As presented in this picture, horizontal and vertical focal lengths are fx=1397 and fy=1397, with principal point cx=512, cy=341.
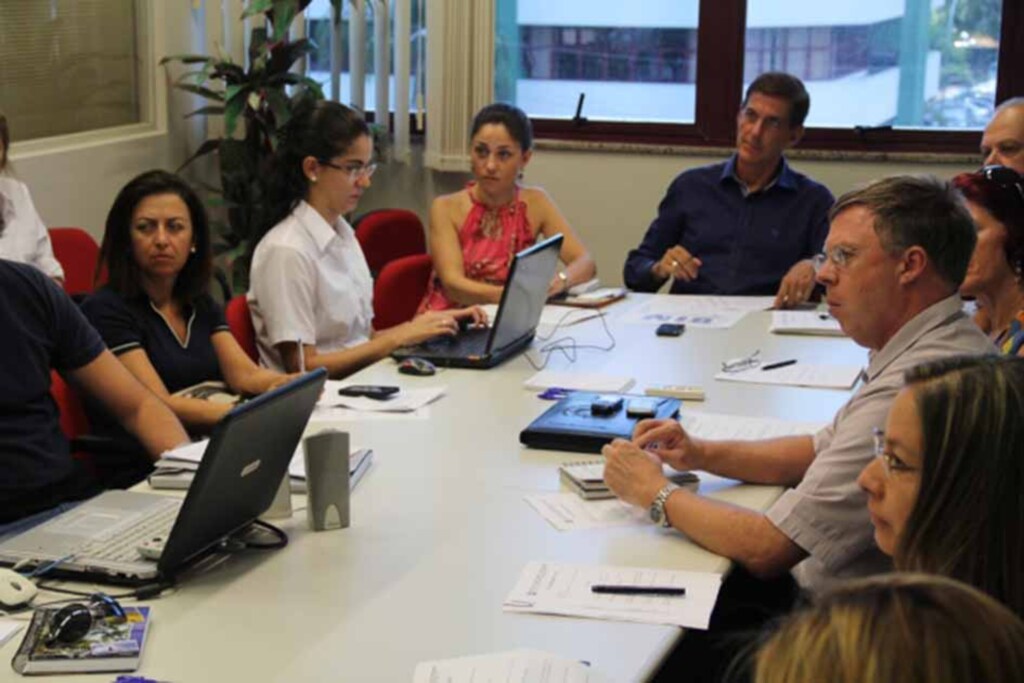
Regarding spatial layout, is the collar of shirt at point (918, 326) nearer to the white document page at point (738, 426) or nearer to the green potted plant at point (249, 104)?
the white document page at point (738, 426)

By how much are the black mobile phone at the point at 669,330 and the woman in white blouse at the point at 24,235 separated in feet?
6.21

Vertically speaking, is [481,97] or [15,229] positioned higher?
[481,97]

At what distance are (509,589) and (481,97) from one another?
4.05 meters

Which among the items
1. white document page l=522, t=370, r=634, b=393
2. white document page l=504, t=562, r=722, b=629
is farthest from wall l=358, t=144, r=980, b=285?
white document page l=504, t=562, r=722, b=629

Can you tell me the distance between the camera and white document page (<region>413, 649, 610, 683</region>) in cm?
177

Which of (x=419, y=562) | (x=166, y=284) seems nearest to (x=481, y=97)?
(x=166, y=284)

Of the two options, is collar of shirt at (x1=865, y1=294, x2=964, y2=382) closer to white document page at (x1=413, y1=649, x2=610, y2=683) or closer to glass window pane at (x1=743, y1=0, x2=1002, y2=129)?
white document page at (x1=413, y1=649, x2=610, y2=683)

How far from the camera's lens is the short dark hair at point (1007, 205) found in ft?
10.6

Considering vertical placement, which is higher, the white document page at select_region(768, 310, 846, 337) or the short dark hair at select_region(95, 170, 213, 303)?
the short dark hair at select_region(95, 170, 213, 303)

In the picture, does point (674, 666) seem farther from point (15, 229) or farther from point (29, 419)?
point (15, 229)

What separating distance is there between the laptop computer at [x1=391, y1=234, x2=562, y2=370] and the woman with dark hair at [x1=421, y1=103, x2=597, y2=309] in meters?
0.71

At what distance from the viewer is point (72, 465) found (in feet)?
9.36

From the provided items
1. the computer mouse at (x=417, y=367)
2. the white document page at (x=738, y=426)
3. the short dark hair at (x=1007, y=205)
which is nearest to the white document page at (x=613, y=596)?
the white document page at (x=738, y=426)

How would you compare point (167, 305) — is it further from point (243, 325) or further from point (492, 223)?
point (492, 223)
